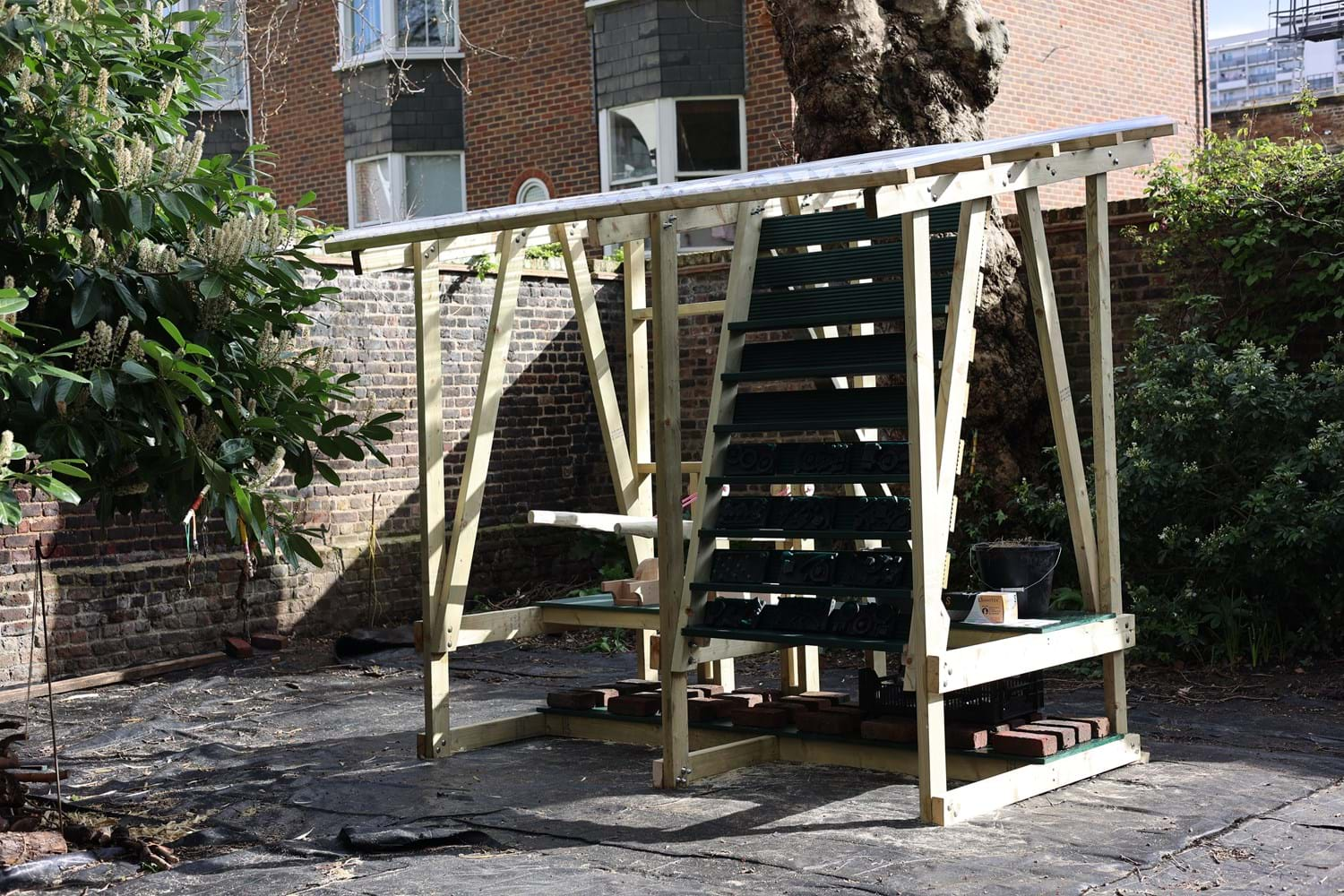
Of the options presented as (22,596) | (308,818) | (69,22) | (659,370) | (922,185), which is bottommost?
(308,818)

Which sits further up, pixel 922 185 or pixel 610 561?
pixel 922 185

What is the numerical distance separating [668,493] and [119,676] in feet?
17.2

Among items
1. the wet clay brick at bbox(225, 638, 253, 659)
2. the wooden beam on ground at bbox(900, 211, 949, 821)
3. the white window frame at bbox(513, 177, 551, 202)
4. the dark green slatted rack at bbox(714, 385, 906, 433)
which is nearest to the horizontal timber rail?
the wooden beam on ground at bbox(900, 211, 949, 821)

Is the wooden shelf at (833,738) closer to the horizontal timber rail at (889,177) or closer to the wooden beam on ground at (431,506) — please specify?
the wooden beam on ground at (431,506)

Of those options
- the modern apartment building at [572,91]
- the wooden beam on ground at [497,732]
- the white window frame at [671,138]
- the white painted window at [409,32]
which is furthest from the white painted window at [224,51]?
the white window frame at [671,138]

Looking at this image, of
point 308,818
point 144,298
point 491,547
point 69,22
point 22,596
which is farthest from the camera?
point 491,547

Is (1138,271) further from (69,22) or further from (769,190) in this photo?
(69,22)

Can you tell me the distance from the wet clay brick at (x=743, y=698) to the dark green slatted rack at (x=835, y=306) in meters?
1.82

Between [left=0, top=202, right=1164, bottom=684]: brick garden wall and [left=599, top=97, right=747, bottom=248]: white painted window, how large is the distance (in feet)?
10.2

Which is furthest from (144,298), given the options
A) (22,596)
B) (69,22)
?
(22,596)

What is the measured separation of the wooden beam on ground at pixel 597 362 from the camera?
7.64 meters

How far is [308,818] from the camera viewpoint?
5902 millimetres

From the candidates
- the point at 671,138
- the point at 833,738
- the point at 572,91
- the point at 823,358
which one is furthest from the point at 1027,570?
the point at 572,91

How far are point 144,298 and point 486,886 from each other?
2.24 m
